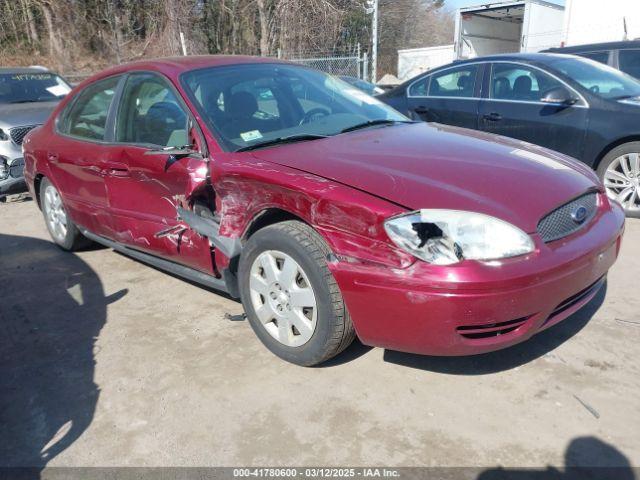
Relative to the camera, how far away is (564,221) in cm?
260

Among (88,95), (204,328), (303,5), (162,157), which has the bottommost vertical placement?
(204,328)

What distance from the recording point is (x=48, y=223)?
5156 mm

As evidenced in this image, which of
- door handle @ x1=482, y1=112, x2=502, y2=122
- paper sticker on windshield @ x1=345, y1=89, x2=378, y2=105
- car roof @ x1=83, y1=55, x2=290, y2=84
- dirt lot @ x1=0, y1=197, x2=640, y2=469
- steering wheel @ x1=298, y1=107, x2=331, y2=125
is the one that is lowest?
dirt lot @ x1=0, y1=197, x2=640, y2=469

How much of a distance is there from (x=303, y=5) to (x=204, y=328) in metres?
20.0

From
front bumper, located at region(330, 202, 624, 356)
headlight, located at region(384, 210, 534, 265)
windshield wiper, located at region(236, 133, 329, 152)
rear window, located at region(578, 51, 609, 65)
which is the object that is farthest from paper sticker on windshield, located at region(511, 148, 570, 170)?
rear window, located at region(578, 51, 609, 65)

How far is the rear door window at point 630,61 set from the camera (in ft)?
22.5

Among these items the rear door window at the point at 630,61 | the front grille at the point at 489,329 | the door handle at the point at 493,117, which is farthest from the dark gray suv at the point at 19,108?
the rear door window at the point at 630,61

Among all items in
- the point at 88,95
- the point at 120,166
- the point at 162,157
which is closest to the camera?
the point at 162,157

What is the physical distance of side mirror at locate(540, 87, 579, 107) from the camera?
523 centimetres

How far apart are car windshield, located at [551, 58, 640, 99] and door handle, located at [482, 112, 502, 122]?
28.1 inches

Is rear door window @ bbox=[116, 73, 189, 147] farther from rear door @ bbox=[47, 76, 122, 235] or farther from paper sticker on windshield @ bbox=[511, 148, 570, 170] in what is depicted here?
paper sticker on windshield @ bbox=[511, 148, 570, 170]

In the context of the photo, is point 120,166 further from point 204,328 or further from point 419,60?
point 419,60

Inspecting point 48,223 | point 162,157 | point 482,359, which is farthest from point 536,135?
point 48,223

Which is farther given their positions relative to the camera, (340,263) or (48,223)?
(48,223)
